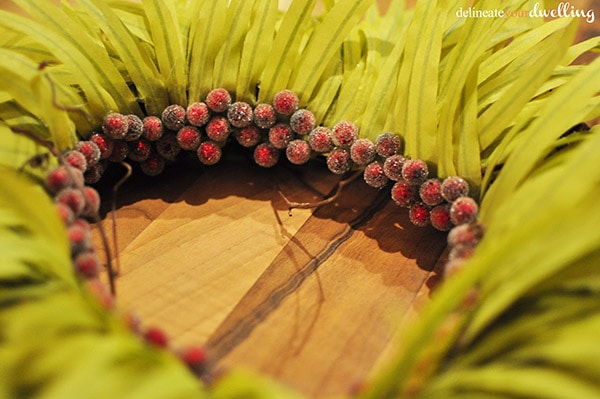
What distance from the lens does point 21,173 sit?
0.55 meters

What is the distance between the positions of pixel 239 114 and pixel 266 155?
49 millimetres

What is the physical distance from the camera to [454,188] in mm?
592

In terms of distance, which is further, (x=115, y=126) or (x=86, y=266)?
(x=115, y=126)

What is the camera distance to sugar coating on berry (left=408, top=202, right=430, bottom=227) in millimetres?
629

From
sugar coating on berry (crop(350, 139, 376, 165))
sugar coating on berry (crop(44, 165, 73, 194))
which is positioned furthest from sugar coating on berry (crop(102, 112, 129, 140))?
sugar coating on berry (crop(350, 139, 376, 165))

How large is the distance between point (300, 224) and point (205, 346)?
0.17m

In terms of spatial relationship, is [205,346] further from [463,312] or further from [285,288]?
[463,312]

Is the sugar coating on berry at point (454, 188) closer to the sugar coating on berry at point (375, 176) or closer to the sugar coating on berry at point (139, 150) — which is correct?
the sugar coating on berry at point (375, 176)

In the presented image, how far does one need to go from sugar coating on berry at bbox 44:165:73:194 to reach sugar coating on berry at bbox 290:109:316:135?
217 mm

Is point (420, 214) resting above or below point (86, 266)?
above

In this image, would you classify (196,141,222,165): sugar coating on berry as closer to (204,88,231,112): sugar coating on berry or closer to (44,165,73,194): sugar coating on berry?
(204,88,231,112): sugar coating on berry

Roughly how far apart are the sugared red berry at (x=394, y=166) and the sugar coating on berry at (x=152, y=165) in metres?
0.22

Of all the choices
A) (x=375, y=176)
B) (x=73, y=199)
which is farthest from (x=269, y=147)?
(x=73, y=199)

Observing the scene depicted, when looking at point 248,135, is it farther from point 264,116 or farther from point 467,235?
point 467,235
